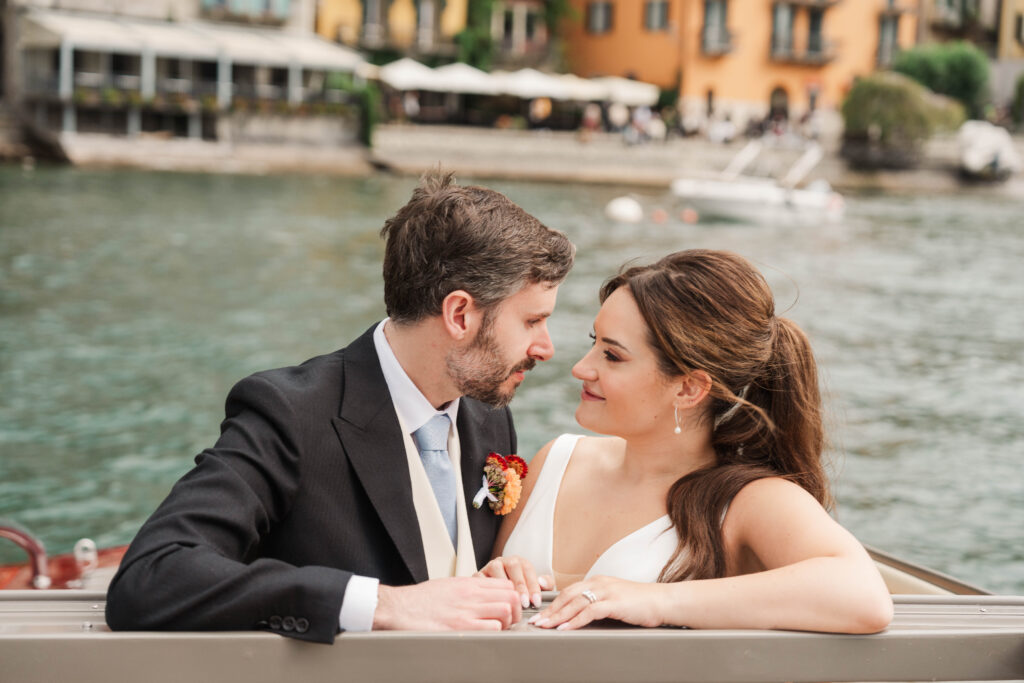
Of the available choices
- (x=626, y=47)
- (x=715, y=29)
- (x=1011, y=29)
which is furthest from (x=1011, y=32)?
(x=626, y=47)

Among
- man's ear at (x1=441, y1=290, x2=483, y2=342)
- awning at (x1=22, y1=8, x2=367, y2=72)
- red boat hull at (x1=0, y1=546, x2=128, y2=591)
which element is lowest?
red boat hull at (x1=0, y1=546, x2=128, y2=591)

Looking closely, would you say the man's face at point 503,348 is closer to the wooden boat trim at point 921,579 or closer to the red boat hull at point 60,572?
the wooden boat trim at point 921,579

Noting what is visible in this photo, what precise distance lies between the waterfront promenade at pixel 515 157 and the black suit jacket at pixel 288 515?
24.2m

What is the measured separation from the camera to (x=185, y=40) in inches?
1115

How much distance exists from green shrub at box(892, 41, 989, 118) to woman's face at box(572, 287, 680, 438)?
37.1 meters

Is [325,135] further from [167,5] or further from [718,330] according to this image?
[718,330]

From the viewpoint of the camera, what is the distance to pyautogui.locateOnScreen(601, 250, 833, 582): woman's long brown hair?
1.83 meters

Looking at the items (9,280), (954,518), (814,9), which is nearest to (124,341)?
(9,280)

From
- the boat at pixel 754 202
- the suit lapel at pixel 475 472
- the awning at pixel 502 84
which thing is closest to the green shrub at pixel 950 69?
the awning at pixel 502 84

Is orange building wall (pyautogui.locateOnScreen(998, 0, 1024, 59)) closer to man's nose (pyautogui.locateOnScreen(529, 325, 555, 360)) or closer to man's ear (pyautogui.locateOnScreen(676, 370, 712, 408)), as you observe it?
man's ear (pyautogui.locateOnScreen(676, 370, 712, 408))

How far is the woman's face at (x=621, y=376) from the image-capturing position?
187cm

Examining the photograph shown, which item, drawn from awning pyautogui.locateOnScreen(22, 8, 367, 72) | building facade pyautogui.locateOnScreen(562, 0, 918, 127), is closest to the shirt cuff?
awning pyautogui.locateOnScreen(22, 8, 367, 72)

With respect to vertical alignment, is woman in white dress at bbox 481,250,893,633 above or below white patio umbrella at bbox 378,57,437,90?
below

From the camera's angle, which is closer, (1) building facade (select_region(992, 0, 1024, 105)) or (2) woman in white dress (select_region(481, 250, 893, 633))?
(2) woman in white dress (select_region(481, 250, 893, 633))
